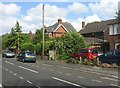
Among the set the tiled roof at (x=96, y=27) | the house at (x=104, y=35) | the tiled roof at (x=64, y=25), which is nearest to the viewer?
the house at (x=104, y=35)

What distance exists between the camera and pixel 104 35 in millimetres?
63594

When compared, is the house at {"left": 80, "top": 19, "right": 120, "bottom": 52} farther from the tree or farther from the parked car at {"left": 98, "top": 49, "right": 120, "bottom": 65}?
the parked car at {"left": 98, "top": 49, "right": 120, "bottom": 65}

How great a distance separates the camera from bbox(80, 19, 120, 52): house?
48731 mm

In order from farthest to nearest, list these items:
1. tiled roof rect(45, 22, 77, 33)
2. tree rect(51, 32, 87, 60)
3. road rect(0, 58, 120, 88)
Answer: tiled roof rect(45, 22, 77, 33) → tree rect(51, 32, 87, 60) → road rect(0, 58, 120, 88)

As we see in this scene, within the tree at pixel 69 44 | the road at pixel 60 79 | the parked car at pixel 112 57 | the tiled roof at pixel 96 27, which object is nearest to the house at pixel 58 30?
the tiled roof at pixel 96 27

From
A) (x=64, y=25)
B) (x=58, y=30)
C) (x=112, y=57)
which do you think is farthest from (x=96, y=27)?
(x=112, y=57)

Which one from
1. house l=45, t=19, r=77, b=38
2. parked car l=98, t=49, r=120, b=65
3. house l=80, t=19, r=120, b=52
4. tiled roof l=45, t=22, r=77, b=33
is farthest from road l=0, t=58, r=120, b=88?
tiled roof l=45, t=22, r=77, b=33

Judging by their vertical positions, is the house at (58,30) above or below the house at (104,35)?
above

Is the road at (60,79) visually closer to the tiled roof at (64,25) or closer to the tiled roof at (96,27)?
the tiled roof at (96,27)

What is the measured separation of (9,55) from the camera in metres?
57.5

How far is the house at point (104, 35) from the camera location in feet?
160

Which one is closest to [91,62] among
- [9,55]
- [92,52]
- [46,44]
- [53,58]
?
[92,52]

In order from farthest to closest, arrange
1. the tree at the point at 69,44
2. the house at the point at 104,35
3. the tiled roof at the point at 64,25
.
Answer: the tiled roof at the point at 64,25 → the house at the point at 104,35 → the tree at the point at 69,44

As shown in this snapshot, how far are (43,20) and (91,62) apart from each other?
19.9 metres
